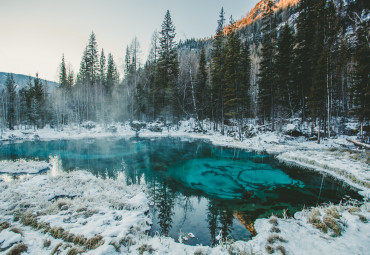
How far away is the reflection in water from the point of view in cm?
596

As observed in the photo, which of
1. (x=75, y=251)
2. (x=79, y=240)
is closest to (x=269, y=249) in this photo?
(x=75, y=251)

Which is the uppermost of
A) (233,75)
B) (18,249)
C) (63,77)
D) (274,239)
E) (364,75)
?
(63,77)

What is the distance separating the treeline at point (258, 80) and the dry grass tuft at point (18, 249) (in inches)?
880

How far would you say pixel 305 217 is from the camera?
17.9ft

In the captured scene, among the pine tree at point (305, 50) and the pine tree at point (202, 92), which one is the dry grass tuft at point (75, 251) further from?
the pine tree at point (202, 92)

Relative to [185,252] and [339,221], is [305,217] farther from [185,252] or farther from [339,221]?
[185,252]

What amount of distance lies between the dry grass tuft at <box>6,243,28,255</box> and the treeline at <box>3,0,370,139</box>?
880 inches

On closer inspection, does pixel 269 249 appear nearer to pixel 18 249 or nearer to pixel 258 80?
pixel 18 249

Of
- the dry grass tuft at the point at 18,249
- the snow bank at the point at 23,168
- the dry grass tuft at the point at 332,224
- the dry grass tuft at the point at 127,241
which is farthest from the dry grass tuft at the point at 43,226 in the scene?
the snow bank at the point at 23,168

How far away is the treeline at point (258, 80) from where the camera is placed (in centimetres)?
1797

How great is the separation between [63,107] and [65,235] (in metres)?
43.8

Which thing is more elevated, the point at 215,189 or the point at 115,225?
the point at 115,225

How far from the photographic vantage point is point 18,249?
3.60 meters

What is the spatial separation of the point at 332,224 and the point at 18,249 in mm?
7752
